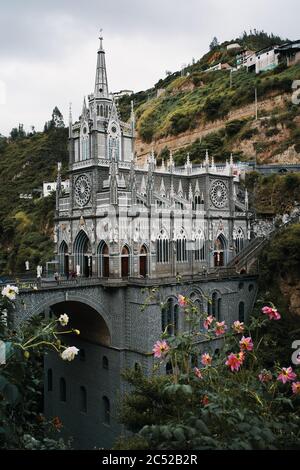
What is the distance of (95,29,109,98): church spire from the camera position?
1450 inches

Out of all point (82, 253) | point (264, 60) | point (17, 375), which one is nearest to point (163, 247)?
point (82, 253)

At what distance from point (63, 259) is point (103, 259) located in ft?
17.0

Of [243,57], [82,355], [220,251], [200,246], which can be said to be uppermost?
[243,57]

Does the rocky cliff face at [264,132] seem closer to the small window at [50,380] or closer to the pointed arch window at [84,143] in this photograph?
the pointed arch window at [84,143]

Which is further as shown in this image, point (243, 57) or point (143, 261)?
point (243, 57)

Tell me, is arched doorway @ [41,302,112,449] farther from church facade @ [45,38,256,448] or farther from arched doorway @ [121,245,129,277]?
arched doorway @ [121,245,129,277]

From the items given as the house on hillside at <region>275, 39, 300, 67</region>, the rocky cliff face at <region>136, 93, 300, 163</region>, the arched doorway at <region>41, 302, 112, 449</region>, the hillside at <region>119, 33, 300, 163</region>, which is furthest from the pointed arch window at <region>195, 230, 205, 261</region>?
the house on hillside at <region>275, 39, 300, 67</region>

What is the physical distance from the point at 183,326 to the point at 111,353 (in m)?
5.59

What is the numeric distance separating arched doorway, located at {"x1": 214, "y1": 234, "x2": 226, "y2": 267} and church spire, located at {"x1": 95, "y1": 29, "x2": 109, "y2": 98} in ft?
52.8

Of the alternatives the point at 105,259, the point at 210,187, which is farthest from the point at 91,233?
the point at 210,187

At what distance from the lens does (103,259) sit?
33344 mm

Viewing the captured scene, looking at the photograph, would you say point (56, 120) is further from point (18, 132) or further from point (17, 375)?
point (17, 375)

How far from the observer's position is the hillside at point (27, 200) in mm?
68312

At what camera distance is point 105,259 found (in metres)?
33.2
